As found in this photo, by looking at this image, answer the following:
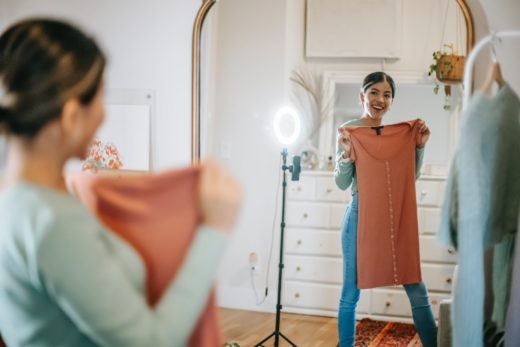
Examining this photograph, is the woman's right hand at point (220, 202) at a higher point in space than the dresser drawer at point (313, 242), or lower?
higher

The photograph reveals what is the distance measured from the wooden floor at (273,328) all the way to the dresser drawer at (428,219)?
76 cm

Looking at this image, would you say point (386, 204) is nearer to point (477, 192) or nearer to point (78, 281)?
point (477, 192)

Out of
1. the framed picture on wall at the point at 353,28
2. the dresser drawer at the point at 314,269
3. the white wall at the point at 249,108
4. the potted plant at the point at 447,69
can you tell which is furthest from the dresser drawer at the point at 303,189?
the potted plant at the point at 447,69

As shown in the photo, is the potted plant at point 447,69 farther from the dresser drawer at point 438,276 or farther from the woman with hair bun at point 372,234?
the dresser drawer at point 438,276

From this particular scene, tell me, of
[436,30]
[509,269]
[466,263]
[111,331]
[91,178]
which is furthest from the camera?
[436,30]

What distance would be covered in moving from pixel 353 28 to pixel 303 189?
3.23ft

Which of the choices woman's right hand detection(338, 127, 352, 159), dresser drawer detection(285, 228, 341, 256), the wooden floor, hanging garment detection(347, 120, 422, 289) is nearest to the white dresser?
dresser drawer detection(285, 228, 341, 256)

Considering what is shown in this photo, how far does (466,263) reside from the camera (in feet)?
3.43

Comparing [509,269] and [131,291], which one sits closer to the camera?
[131,291]

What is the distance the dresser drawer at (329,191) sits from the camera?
2.77 meters

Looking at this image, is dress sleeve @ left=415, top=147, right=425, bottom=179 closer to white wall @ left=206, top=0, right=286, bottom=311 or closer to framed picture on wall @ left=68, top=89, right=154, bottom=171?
white wall @ left=206, top=0, right=286, bottom=311

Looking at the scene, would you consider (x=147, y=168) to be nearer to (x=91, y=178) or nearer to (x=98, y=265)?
(x=91, y=178)

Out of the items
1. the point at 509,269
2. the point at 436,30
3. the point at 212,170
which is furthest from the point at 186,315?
the point at 436,30

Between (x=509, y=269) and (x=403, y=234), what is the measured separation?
31.9 inches
